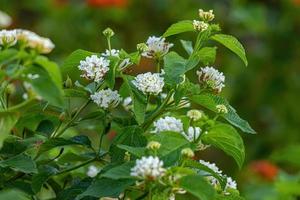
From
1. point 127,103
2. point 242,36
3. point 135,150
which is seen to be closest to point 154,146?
point 135,150

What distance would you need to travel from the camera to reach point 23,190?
3.49 feet

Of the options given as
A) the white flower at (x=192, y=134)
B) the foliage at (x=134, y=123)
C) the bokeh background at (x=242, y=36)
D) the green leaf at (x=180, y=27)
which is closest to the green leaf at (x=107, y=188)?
the foliage at (x=134, y=123)

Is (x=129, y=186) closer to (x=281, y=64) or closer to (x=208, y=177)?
(x=208, y=177)

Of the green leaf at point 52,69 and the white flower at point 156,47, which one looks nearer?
the green leaf at point 52,69

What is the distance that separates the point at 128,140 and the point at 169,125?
55 mm

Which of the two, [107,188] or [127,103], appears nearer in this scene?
[107,188]

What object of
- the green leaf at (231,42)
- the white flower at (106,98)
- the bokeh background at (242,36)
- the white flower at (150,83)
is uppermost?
the green leaf at (231,42)

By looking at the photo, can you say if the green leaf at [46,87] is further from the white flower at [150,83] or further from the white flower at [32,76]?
the white flower at [150,83]

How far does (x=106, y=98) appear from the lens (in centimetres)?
105

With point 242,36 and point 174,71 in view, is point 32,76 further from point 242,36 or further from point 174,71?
point 242,36

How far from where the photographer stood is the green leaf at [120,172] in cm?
90

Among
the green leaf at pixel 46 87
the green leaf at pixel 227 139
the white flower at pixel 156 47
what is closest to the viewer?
the green leaf at pixel 46 87

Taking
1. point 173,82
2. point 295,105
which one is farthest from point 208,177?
point 295,105

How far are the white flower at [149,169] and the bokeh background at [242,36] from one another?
2.35m
